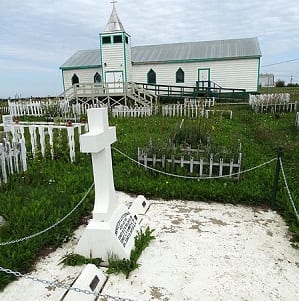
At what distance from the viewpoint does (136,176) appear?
6.16m

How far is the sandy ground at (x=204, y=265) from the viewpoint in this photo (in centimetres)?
301

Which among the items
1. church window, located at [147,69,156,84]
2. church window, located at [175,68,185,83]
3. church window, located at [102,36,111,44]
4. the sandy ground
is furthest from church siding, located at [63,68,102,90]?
the sandy ground

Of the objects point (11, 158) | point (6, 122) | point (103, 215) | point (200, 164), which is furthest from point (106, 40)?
point (103, 215)

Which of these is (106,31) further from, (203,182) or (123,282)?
(123,282)

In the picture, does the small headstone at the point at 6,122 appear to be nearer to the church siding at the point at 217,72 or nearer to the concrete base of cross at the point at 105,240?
the concrete base of cross at the point at 105,240

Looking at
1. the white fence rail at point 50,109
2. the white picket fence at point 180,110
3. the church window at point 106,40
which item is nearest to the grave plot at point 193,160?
the white picket fence at point 180,110

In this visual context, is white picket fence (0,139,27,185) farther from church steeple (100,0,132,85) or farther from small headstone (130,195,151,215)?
church steeple (100,0,132,85)

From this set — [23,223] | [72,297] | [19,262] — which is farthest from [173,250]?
[23,223]

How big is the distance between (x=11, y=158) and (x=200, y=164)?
12.5 ft

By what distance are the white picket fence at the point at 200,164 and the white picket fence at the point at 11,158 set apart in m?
2.53

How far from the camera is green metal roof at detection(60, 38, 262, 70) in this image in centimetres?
2554

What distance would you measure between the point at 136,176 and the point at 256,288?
3.53 meters

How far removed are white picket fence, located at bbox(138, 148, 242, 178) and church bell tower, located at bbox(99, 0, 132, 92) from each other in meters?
16.1

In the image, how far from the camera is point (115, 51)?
2272 cm
